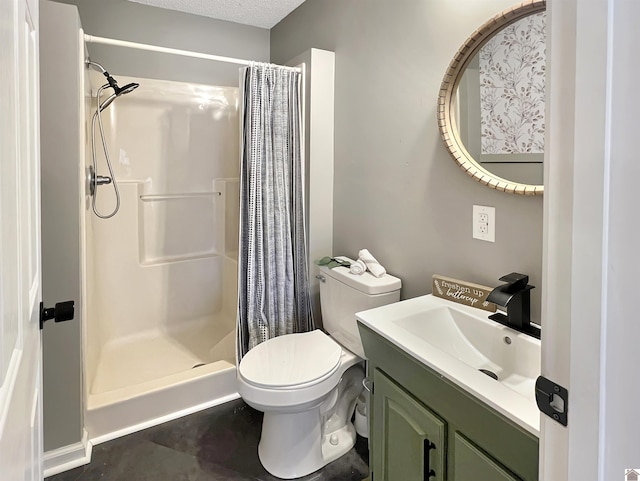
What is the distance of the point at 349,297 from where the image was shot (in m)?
1.90

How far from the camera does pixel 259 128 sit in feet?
7.11

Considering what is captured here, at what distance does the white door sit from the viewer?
1.77 feet

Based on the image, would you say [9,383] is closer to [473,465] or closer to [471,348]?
[473,465]

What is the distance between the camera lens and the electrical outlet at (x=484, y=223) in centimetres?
145

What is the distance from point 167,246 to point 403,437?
2.12 m

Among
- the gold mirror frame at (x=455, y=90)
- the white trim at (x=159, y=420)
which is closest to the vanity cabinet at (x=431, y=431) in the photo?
the gold mirror frame at (x=455, y=90)

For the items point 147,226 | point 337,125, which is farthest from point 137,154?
point 337,125

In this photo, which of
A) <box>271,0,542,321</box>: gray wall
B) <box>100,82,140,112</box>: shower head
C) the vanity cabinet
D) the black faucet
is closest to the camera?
the vanity cabinet

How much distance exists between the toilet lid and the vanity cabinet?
1.11 ft

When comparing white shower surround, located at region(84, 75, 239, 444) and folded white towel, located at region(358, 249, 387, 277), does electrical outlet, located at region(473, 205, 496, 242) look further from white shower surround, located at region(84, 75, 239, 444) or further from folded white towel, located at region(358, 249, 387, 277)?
white shower surround, located at region(84, 75, 239, 444)

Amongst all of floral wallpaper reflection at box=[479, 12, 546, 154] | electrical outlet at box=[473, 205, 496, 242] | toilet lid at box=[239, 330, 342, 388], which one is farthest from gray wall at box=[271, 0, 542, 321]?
toilet lid at box=[239, 330, 342, 388]

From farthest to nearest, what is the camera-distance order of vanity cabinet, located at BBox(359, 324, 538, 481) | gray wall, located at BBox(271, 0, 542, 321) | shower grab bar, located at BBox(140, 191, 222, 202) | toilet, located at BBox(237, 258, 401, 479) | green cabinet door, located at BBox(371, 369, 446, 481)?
shower grab bar, located at BBox(140, 191, 222, 202) < toilet, located at BBox(237, 258, 401, 479) < gray wall, located at BBox(271, 0, 542, 321) < green cabinet door, located at BBox(371, 369, 446, 481) < vanity cabinet, located at BBox(359, 324, 538, 481)

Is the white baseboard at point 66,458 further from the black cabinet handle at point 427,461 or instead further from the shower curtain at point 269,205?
the black cabinet handle at point 427,461

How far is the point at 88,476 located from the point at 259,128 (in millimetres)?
1790
